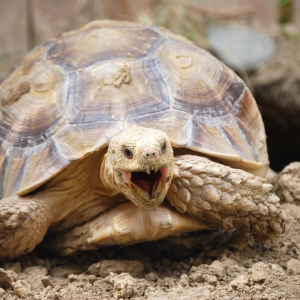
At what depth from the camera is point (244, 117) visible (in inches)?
135

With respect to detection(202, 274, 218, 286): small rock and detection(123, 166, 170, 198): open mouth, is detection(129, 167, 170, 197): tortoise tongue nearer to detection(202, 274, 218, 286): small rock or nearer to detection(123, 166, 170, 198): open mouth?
detection(123, 166, 170, 198): open mouth

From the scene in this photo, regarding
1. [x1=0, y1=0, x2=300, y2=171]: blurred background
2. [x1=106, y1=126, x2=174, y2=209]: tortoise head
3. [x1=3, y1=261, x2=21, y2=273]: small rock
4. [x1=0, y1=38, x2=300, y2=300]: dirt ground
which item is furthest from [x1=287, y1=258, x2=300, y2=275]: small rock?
[x1=0, y1=0, x2=300, y2=171]: blurred background

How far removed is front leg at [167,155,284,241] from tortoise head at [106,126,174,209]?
0.29 m

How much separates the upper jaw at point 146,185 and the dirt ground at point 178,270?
1.27ft

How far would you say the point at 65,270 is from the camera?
302 centimetres

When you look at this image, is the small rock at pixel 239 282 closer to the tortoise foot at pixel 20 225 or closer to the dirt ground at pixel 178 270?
the dirt ground at pixel 178 270

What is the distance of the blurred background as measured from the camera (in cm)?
586

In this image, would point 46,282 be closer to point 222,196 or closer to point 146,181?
point 146,181

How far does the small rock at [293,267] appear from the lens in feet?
8.67

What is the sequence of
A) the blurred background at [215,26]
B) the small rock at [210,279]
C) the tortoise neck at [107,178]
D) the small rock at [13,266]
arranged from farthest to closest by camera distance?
the blurred background at [215,26] → the small rock at [13,266] → the tortoise neck at [107,178] → the small rock at [210,279]

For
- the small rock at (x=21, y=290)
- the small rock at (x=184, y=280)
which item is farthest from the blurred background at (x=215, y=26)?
the small rock at (x=21, y=290)

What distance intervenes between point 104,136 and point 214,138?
0.64m

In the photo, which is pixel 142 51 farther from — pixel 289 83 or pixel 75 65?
pixel 289 83

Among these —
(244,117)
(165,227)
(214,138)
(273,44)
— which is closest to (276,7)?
(273,44)
